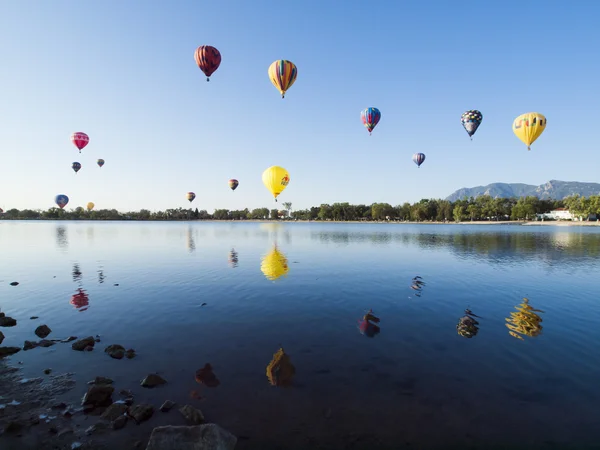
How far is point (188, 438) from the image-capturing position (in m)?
6.14

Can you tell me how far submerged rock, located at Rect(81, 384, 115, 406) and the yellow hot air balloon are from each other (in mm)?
74251

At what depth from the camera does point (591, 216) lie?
169 m

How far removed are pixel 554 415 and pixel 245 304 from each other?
14020 millimetres

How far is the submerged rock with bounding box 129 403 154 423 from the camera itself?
25.0 ft

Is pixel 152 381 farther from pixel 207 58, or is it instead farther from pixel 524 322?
pixel 207 58

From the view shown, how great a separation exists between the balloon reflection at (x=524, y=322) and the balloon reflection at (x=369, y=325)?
579cm

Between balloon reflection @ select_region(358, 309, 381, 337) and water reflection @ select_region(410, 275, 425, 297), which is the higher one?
balloon reflection @ select_region(358, 309, 381, 337)

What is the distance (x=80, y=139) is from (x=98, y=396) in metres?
79.9

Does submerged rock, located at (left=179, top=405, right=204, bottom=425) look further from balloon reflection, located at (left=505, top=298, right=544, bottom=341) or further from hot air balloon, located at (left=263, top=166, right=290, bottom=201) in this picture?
hot air balloon, located at (left=263, top=166, right=290, bottom=201)

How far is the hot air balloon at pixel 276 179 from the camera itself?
71250 millimetres

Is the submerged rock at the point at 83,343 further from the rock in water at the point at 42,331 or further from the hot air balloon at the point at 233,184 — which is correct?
the hot air balloon at the point at 233,184

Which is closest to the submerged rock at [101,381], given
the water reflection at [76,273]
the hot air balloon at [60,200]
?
the water reflection at [76,273]

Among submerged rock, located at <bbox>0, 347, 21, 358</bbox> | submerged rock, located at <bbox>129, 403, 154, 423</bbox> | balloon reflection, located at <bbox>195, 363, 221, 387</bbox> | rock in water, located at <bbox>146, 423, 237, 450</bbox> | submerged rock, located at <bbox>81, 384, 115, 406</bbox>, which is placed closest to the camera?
rock in water, located at <bbox>146, 423, 237, 450</bbox>

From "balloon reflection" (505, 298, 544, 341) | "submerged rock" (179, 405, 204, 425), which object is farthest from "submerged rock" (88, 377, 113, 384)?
"balloon reflection" (505, 298, 544, 341)
